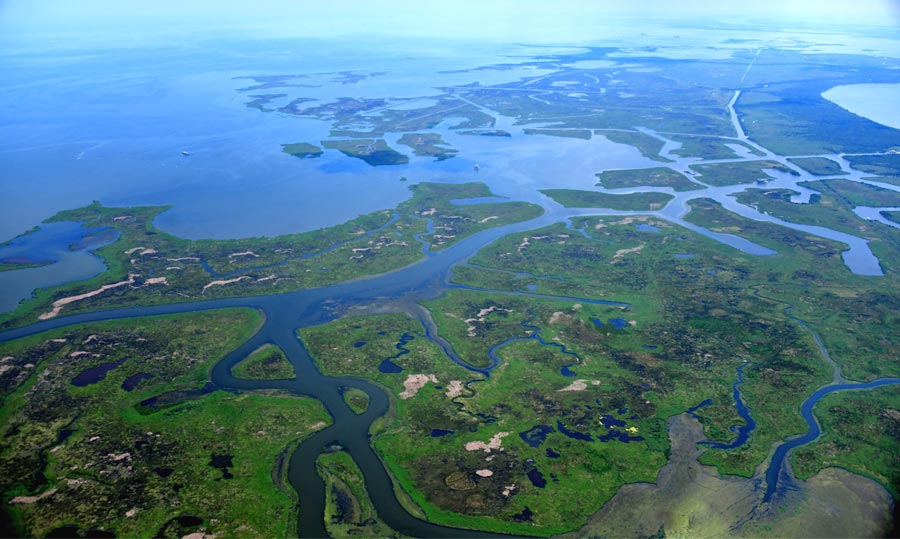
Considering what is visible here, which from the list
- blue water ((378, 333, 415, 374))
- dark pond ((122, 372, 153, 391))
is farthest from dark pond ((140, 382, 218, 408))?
blue water ((378, 333, 415, 374))

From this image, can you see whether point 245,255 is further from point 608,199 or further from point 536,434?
point 608,199

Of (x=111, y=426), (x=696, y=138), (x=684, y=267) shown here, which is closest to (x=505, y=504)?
(x=111, y=426)

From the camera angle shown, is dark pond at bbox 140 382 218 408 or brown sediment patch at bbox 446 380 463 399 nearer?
dark pond at bbox 140 382 218 408

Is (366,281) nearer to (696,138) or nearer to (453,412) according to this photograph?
(453,412)

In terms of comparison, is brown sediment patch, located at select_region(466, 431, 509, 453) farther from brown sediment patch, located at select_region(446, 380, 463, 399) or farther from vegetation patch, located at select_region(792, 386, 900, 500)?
vegetation patch, located at select_region(792, 386, 900, 500)

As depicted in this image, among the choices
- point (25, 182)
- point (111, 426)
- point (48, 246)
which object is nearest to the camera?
point (111, 426)

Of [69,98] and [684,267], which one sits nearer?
[684,267]

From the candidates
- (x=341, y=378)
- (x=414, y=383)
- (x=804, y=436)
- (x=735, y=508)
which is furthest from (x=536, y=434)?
(x=804, y=436)
